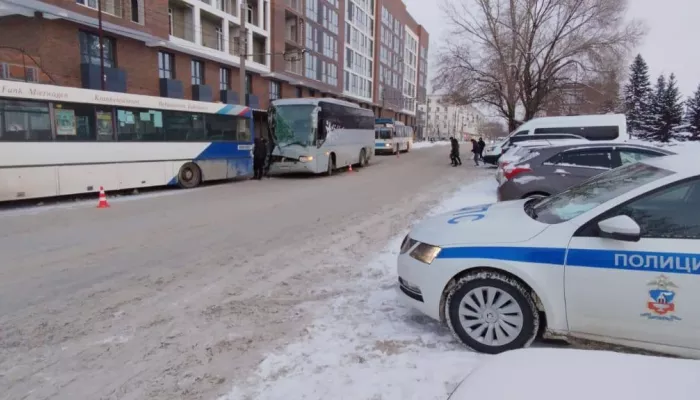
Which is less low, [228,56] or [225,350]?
[228,56]

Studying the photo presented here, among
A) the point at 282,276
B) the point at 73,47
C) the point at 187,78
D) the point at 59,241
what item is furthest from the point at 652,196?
the point at 187,78

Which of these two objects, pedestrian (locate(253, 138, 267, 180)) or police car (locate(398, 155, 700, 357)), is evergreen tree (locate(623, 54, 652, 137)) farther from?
police car (locate(398, 155, 700, 357))

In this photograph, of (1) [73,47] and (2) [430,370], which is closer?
(2) [430,370]

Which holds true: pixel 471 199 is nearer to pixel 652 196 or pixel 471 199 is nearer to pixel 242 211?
pixel 242 211

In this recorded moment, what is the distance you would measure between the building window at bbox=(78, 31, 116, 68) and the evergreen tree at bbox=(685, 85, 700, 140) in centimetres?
5274

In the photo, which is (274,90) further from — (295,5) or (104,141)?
(104,141)

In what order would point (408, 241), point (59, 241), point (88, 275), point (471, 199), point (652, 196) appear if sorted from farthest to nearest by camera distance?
point (471, 199)
point (59, 241)
point (88, 275)
point (408, 241)
point (652, 196)

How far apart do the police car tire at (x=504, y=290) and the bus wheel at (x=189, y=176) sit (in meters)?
13.1

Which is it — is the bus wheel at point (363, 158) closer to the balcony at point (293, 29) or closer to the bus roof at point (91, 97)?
the bus roof at point (91, 97)

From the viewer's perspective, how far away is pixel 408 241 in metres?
4.32

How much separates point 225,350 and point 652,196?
357 centimetres

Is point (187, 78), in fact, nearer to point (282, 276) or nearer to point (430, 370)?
point (282, 276)

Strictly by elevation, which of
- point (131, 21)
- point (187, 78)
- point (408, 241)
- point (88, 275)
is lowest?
point (88, 275)

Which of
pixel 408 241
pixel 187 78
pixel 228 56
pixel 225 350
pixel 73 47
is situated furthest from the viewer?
pixel 228 56
